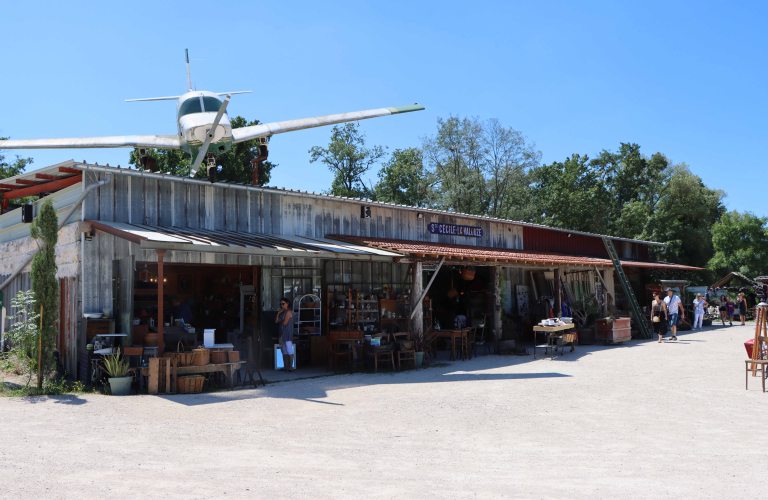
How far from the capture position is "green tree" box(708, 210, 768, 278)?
1462 inches

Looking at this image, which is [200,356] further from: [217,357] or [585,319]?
[585,319]

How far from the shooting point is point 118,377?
9188 millimetres

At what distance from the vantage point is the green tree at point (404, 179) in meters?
42.7

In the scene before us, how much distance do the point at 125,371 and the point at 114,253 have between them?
2.42m

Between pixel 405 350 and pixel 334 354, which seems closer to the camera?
pixel 334 354

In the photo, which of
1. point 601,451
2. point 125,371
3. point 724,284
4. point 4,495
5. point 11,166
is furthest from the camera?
point 724,284

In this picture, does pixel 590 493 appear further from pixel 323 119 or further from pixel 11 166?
pixel 11 166

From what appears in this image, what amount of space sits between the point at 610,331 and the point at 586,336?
31.3 inches

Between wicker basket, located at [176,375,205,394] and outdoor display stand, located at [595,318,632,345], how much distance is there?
11.8 m

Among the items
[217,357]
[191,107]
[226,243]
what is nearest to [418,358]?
[217,357]

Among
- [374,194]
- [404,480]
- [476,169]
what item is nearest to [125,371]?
[404,480]

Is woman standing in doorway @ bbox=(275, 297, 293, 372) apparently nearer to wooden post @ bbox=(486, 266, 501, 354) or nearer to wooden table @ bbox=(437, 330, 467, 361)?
wooden table @ bbox=(437, 330, 467, 361)

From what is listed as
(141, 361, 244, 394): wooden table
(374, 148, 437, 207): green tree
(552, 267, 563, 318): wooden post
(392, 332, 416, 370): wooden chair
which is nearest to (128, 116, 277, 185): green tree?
(374, 148, 437, 207): green tree

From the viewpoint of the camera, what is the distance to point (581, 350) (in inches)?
608
